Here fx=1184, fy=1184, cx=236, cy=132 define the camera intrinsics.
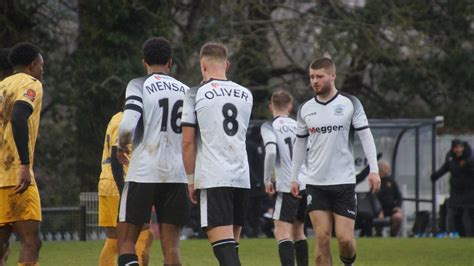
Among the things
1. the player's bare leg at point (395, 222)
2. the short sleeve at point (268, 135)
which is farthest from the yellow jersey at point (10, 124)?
the player's bare leg at point (395, 222)

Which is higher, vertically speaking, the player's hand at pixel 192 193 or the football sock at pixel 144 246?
the player's hand at pixel 192 193

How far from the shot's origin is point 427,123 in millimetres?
27250

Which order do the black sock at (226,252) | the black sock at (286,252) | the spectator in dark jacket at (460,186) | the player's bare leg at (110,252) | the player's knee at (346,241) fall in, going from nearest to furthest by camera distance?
the black sock at (226,252)
the player's knee at (346,241)
the player's bare leg at (110,252)
the black sock at (286,252)
the spectator in dark jacket at (460,186)

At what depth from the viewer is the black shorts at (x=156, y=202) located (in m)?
10.2

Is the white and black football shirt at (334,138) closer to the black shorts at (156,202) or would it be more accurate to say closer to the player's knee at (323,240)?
the player's knee at (323,240)

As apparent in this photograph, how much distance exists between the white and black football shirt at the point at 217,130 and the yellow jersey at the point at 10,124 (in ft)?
4.77

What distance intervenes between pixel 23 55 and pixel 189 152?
6.44 feet

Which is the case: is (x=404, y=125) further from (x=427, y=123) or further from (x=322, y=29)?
(x=322, y=29)

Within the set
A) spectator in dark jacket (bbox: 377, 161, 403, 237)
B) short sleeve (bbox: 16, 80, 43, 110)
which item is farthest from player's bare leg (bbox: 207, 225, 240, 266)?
spectator in dark jacket (bbox: 377, 161, 403, 237)

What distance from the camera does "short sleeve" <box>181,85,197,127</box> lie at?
993 cm

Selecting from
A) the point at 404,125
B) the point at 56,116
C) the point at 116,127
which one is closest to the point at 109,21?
the point at 56,116

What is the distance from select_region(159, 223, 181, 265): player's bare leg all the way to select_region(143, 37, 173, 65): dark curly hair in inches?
56.0

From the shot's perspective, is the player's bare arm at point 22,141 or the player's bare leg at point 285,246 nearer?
the player's bare arm at point 22,141

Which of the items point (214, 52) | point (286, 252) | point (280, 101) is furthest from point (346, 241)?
point (280, 101)
